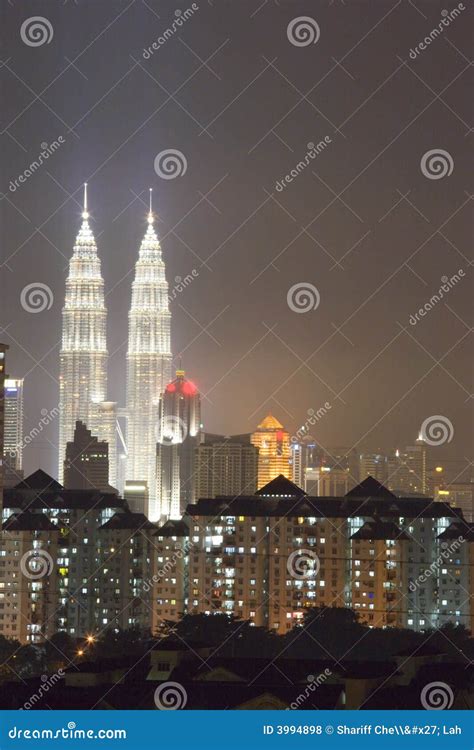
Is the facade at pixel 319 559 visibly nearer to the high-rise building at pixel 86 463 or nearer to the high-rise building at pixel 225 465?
the high-rise building at pixel 225 465

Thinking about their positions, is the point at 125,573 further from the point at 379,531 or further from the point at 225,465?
the point at 225,465

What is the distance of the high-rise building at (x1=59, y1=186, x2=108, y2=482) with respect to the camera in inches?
1042

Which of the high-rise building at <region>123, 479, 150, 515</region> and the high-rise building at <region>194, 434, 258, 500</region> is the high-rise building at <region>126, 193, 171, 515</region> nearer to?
the high-rise building at <region>123, 479, 150, 515</region>

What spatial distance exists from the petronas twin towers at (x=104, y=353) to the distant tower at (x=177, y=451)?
1.92 ft

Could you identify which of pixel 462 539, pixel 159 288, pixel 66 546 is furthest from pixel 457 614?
pixel 159 288

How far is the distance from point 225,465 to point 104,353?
10428mm

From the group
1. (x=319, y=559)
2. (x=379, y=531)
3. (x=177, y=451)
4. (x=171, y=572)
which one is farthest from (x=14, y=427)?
(x=177, y=451)

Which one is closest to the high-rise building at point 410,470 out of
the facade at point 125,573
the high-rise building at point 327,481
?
the high-rise building at point 327,481

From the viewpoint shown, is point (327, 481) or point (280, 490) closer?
point (280, 490)

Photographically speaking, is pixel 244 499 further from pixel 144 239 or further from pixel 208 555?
pixel 144 239

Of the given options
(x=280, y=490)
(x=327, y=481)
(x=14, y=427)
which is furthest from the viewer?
(x=327, y=481)

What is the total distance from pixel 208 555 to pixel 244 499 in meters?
0.56

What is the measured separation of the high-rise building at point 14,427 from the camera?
14.5m

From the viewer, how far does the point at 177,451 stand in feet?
75.7
